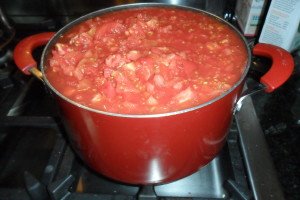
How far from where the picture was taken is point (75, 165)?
→ 0.97 m

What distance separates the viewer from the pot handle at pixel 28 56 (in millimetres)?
805

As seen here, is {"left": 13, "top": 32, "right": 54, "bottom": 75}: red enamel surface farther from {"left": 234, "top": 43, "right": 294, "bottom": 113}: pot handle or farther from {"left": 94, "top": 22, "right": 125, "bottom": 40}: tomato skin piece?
{"left": 234, "top": 43, "right": 294, "bottom": 113}: pot handle

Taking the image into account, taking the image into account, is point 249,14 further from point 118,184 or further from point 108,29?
point 118,184

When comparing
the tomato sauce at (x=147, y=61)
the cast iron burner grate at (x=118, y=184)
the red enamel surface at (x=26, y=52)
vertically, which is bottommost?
the cast iron burner grate at (x=118, y=184)

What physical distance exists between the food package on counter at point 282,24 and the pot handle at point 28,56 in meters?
0.78

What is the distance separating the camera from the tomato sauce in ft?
2.30

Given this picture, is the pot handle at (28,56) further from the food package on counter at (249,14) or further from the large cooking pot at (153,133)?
the food package on counter at (249,14)

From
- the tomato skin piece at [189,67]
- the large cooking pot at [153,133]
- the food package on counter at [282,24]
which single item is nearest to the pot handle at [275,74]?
the large cooking pot at [153,133]

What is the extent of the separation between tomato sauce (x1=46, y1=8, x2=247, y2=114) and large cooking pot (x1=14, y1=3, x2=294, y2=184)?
48mm

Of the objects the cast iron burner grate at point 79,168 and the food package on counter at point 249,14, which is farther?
the food package on counter at point 249,14

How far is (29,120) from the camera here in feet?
3.32

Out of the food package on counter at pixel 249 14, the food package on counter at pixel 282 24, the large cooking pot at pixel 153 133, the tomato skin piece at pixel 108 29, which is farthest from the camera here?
the food package on counter at pixel 249 14

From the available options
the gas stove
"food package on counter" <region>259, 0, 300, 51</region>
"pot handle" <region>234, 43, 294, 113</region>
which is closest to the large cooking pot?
"pot handle" <region>234, 43, 294, 113</region>

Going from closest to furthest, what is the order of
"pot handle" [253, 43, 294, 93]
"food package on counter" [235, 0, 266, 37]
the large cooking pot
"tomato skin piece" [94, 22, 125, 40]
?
the large cooking pot, "pot handle" [253, 43, 294, 93], "tomato skin piece" [94, 22, 125, 40], "food package on counter" [235, 0, 266, 37]
